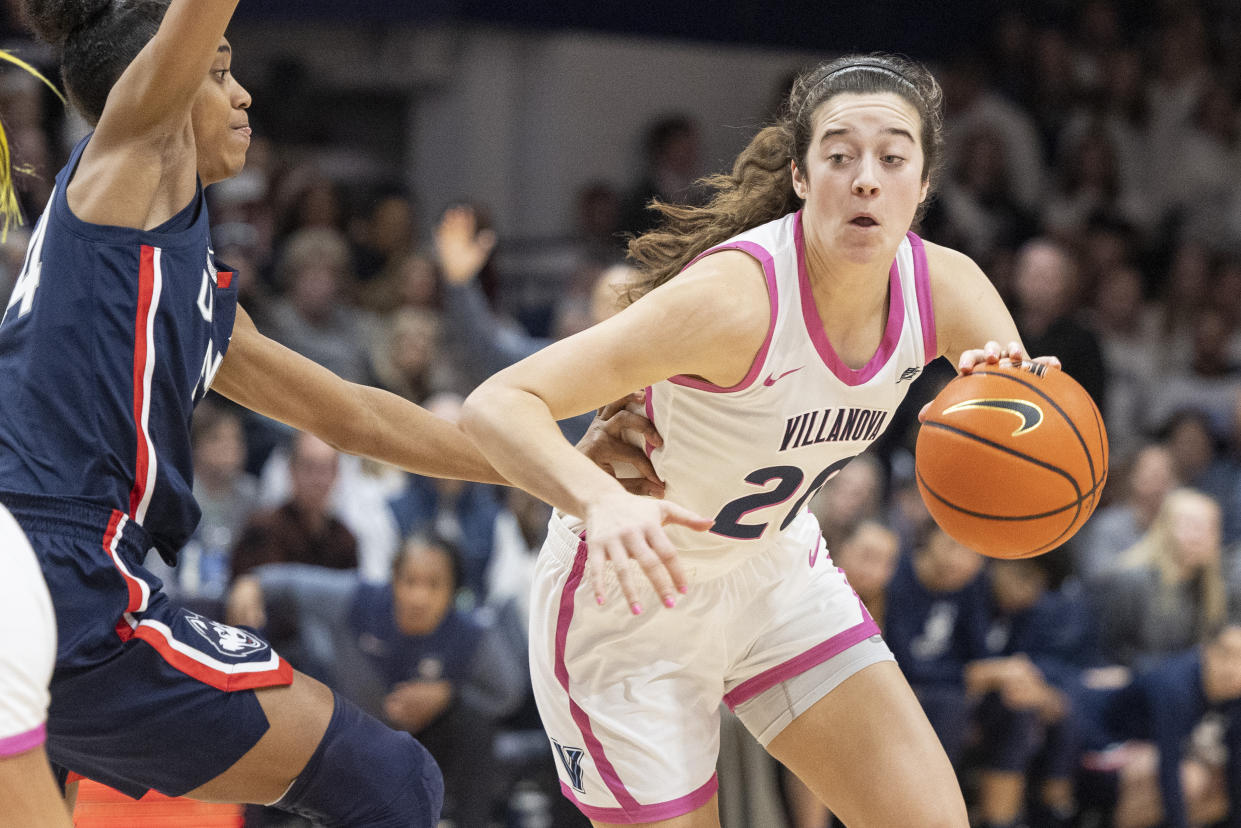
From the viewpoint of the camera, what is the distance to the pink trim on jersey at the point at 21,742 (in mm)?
2158

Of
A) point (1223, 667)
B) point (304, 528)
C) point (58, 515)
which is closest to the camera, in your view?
point (58, 515)

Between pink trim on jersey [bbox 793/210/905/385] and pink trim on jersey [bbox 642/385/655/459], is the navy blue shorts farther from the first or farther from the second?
pink trim on jersey [bbox 793/210/905/385]

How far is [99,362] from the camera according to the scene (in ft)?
8.21

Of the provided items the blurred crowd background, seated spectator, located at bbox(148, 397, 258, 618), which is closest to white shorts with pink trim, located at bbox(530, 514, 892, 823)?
the blurred crowd background

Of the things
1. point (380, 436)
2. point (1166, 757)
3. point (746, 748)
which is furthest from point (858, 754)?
point (1166, 757)

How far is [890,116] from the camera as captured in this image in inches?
115

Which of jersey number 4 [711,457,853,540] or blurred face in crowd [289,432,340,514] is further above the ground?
jersey number 4 [711,457,853,540]

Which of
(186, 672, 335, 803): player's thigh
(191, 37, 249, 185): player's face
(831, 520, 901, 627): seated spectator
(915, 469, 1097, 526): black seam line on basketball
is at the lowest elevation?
(831, 520, 901, 627): seated spectator

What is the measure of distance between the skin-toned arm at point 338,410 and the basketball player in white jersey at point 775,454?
0.29 m

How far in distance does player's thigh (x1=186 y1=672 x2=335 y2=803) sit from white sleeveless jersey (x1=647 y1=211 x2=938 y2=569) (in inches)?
33.3

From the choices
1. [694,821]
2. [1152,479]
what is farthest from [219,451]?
[1152,479]

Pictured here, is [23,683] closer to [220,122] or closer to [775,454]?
[220,122]

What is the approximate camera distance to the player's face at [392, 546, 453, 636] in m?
5.34

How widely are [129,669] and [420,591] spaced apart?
286 centimetres
